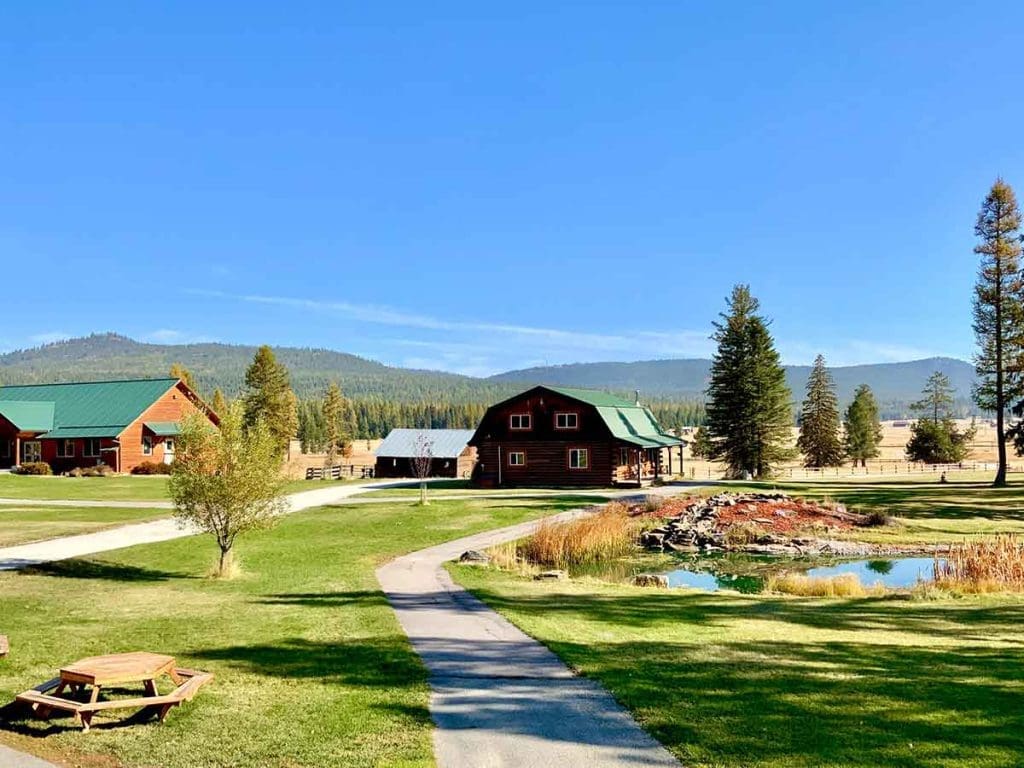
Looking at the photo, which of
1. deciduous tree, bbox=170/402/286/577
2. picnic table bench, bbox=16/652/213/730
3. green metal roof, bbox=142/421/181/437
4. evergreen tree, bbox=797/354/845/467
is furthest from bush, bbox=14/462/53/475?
evergreen tree, bbox=797/354/845/467

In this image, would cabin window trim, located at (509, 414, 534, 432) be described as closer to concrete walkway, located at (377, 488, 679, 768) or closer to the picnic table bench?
concrete walkway, located at (377, 488, 679, 768)

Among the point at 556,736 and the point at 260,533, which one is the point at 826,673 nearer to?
the point at 556,736

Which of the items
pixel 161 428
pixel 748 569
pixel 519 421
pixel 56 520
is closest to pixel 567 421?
pixel 519 421

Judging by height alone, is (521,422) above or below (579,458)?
above

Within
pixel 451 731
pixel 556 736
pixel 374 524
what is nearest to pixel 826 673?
pixel 556 736

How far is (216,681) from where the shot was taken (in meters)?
10.5

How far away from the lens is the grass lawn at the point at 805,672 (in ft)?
25.7

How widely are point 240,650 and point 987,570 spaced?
18.1m

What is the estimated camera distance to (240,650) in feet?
39.7

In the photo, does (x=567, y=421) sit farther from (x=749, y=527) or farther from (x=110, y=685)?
(x=110, y=685)

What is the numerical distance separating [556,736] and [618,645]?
4110 millimetres

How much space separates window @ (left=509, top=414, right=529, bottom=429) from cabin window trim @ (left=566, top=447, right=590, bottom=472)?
10.9 feet

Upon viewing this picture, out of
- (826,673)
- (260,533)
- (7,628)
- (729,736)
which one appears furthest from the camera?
(260,533)

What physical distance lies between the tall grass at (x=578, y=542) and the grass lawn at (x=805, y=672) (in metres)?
8.96
